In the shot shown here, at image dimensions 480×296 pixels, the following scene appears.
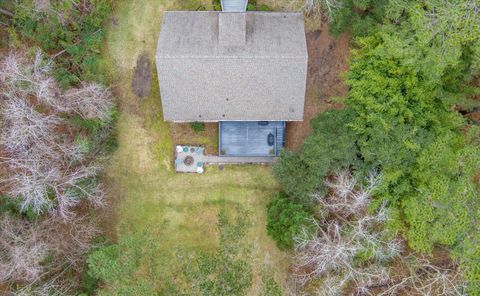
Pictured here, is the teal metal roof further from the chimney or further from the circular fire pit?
the chimney

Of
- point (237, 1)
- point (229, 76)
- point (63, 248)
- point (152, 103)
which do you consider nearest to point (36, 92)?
point (152, 103)

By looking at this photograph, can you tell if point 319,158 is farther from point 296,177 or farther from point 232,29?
point 232,29

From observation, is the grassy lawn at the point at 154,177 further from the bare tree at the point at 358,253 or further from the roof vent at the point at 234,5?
the bare tree at the point at 358,253

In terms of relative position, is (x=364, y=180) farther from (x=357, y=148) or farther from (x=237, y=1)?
(x=237, y=1)

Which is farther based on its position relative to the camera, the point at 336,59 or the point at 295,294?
the point at 336,59

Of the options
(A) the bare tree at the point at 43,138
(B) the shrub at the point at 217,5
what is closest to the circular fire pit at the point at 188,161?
(A) the bare tree at the point at 43,138

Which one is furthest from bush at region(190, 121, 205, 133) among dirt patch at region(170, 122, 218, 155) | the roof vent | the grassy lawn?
the roof vent
